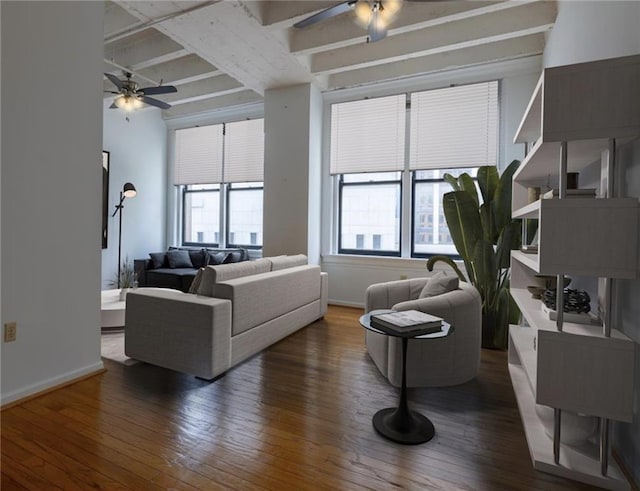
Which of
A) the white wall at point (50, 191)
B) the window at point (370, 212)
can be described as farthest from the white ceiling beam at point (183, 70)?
the white wall at point (50, 191)

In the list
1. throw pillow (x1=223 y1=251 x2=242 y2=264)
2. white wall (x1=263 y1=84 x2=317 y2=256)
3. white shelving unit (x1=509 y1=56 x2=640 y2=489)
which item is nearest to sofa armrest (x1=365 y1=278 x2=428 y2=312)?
white shelving unit (x1=509 y1=56 x2=640 y2=489)

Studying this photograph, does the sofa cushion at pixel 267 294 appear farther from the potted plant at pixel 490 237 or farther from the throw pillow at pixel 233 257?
the throw pillow at pixel 233 257

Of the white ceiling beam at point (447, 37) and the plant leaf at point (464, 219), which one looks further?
the white ceiling beam at point (447, 37)

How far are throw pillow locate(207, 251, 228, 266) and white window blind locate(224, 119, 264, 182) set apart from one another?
4.87ft

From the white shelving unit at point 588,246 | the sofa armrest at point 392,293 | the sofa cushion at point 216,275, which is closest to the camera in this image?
the white shelving unit at point 588,246

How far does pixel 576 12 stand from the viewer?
106 inches

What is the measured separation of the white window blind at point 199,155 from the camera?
676cm

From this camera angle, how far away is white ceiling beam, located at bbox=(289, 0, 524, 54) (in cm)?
340

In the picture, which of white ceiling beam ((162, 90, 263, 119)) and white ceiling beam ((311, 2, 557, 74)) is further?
white ceiling beam ((162, 90, 263, 119))

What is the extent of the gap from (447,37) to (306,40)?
164cm

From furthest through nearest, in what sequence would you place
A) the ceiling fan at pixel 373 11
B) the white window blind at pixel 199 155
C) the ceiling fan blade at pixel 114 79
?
the white window blind at pixel 199 155 < the ceiling fan blade at pixel 114 79 < the ceiling fan at pixel 373 11

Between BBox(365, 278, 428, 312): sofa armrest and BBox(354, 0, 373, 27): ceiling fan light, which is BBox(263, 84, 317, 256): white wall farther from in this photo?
BBox(354, 0, 373, 27): ceiling fan light

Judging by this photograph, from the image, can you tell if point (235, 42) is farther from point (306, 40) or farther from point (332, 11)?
point (332, 11)

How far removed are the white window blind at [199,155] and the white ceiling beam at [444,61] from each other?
2763 millimetres
